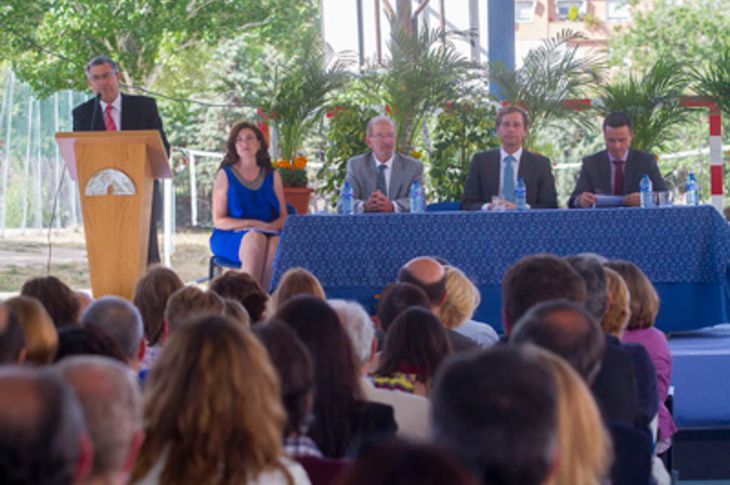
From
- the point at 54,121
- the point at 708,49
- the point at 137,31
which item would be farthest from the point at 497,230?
the point at 708,49

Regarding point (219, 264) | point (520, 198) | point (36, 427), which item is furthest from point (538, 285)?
point (219, 264)

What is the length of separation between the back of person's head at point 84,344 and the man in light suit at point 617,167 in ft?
14.7

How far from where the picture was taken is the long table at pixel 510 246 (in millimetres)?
6363

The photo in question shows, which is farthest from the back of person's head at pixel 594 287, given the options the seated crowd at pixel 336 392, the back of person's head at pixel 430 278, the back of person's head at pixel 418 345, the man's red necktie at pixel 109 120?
the man's red necktie at pixel 109 120

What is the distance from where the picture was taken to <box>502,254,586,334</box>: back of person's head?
10.7 feet

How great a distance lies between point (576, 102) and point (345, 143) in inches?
63.7

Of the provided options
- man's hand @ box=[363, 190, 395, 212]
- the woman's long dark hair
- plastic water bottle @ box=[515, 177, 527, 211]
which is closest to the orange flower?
the woman's long dark hair

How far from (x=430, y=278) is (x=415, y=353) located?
1151 mm

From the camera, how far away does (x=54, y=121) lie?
677 inches

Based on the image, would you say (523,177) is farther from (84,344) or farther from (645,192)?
(84,344)

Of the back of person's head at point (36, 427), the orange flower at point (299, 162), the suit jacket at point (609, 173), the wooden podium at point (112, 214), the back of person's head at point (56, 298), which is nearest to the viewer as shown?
the back of person's head at point (36, 427)

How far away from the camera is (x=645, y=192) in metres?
6.71

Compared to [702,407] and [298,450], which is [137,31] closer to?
[702,407]

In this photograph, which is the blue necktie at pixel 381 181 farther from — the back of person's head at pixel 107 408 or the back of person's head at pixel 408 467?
the back of person's head at pixel 408 467
